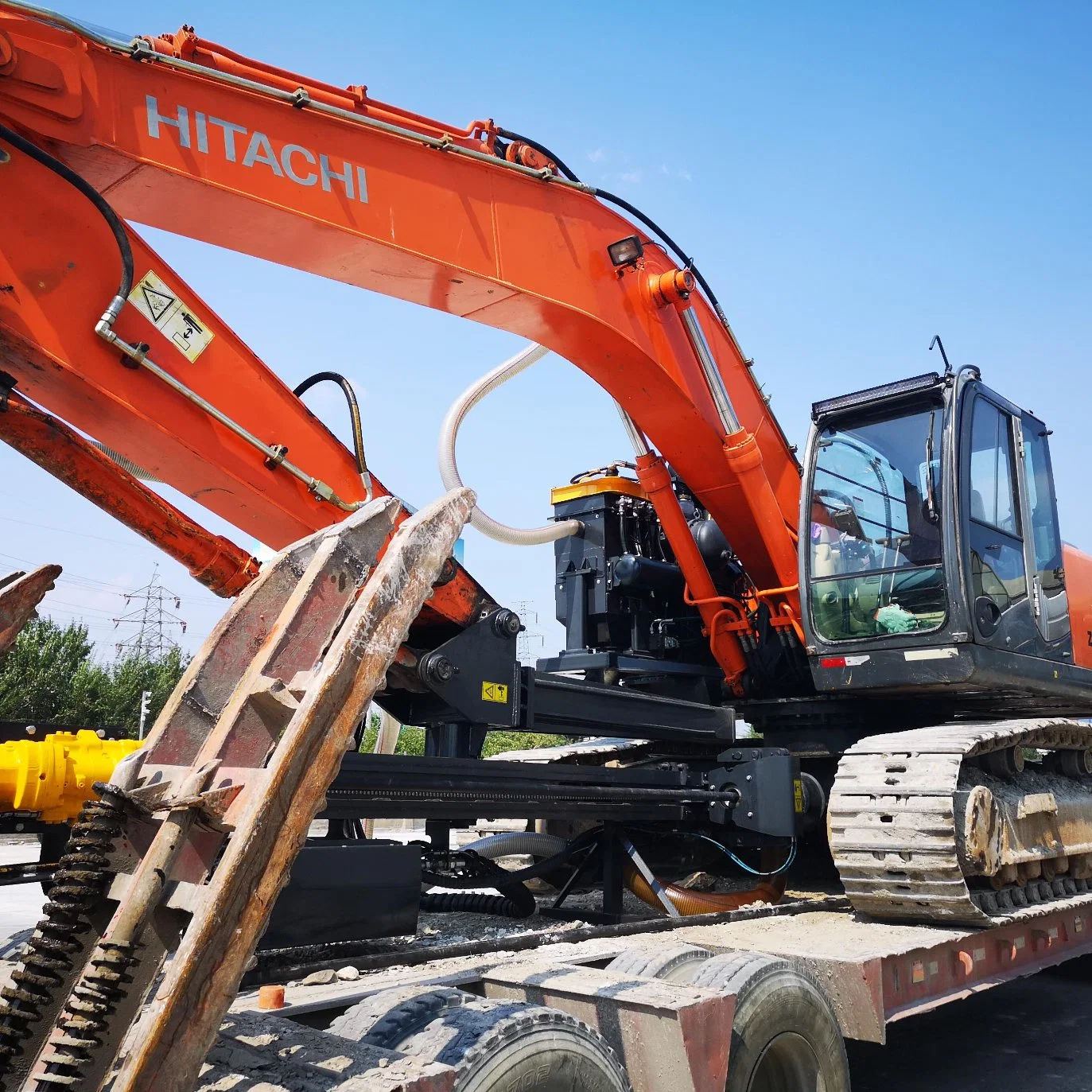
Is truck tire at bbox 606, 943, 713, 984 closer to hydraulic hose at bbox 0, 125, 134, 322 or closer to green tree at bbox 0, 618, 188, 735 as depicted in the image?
hydraulic hose at bbox 0, 125, 134, 322

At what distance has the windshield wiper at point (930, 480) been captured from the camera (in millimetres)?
5852

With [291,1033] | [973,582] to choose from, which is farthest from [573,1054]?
[973,582]

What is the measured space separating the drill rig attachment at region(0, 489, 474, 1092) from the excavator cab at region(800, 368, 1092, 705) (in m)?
3.77

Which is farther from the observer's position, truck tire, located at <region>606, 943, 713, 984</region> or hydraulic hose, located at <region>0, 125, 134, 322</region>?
truck tire, located at <region>606, 943, 713, 984</region>

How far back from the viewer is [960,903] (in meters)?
4.93

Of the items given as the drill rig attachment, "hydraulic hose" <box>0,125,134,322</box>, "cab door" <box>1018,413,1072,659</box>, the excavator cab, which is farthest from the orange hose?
"hydraulic hose" <box>0,125,134,322</box>

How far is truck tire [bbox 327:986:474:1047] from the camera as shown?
2.87 m

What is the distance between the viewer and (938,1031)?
6719 millimetres

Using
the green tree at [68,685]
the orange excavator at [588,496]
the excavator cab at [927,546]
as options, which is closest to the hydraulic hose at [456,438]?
the orange excavator at [588,496]

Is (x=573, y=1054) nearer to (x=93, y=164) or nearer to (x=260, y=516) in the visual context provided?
(x=260, y=516)

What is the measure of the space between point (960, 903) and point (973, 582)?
5.45 feet

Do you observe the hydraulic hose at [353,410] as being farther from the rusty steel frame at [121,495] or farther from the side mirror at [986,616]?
the side mirror at [986,616]

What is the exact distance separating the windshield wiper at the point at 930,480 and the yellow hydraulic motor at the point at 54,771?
4.05 m

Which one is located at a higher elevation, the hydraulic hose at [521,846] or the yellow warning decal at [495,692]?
the yellow warning decal at [495,692]
